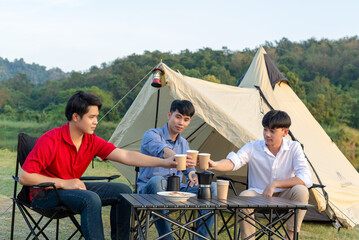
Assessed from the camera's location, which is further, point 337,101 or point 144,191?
point 337,101

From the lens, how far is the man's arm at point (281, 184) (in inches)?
102

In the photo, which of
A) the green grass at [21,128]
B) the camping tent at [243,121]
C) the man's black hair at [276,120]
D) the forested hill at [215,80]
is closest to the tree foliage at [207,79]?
the forested hill at [215,80]

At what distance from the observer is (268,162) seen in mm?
2822

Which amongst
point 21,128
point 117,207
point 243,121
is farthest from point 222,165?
point 21,128

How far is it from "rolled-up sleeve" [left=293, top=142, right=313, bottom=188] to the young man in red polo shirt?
790 mm

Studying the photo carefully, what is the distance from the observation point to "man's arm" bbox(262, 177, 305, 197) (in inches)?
102

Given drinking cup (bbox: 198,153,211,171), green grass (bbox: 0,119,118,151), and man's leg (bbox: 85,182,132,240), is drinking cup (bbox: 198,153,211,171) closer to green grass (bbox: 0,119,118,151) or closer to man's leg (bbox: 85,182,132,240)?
man's leg (bbox: 85,182,132,240)

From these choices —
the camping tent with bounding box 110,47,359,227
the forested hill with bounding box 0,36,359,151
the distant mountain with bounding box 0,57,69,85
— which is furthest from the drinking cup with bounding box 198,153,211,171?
the distant mountain with bounding box 0,57,69,85

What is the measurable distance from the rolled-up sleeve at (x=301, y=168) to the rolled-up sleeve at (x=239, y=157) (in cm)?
30

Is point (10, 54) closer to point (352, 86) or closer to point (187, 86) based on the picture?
point (352, 86)

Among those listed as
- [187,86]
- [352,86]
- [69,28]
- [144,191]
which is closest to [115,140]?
[187,86]

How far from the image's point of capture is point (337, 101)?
2088cm

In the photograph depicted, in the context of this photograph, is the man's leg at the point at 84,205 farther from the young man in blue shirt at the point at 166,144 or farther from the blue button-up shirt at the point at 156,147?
the blue button-up shirt at the point at 156,147

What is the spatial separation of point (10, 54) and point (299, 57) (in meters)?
25.0
